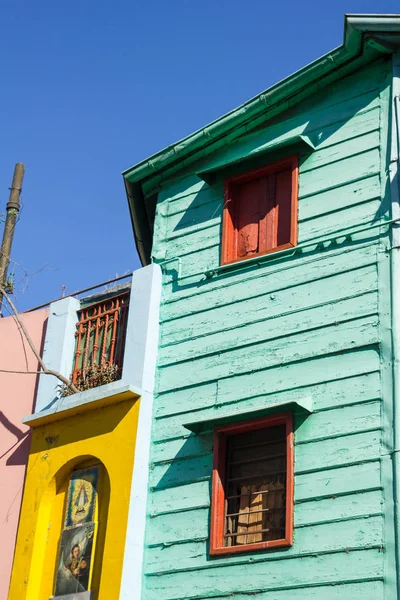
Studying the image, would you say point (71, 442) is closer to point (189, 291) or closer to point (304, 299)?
point (189, 291)

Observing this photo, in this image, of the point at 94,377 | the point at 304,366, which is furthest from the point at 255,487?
the point at 94,377

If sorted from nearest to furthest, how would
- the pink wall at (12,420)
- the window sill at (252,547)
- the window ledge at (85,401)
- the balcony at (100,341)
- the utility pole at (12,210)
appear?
1. the window sill at (252,547)
2. the window ledge at (85,401)
3. the pink wall at (12,420)
4. the balcony at (100,341)
5. the utility pole at (12,210)

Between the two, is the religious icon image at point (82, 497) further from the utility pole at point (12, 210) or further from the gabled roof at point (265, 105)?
the utility pole at point (12, 210)

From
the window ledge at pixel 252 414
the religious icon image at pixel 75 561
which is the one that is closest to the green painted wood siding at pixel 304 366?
the window ledge at pixel 252 414

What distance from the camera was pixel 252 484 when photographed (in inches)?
413

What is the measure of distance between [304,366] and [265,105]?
3.43m

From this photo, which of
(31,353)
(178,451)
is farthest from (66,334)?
(178,451)

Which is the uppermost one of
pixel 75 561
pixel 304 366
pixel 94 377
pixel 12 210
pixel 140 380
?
pixel 12 210

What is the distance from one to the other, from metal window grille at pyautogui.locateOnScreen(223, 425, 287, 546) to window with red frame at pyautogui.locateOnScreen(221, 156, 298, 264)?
7.19ft

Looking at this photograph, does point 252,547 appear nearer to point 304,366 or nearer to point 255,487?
point 255,487

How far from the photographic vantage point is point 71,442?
476 inches

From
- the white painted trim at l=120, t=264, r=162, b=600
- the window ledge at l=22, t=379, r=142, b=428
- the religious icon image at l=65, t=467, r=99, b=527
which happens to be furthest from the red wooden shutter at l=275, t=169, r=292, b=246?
the religious icon image at l=65, t=467, r=99, b=527

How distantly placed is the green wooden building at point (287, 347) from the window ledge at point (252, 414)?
23mm

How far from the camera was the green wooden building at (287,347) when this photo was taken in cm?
957
